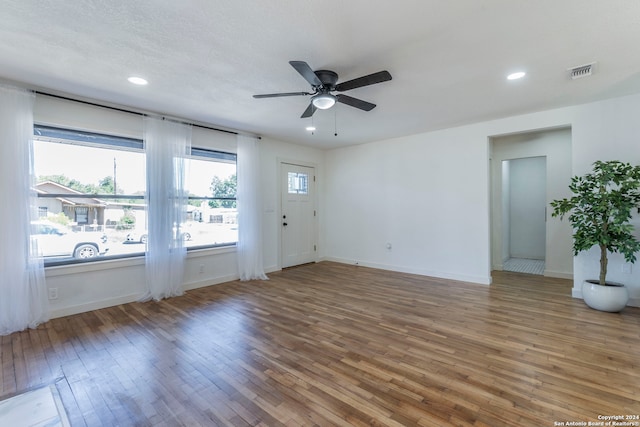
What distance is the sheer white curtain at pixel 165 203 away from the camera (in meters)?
3.97

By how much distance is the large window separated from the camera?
3.35 meters

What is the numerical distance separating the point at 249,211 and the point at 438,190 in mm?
3472

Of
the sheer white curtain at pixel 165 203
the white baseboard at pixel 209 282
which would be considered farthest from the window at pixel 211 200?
the white baseboard at pixel 209 282

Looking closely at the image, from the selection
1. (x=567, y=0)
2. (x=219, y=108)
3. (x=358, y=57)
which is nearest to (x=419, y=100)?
(x=358, y=57)

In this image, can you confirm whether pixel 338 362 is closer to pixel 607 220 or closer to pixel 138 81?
pixel 138 81

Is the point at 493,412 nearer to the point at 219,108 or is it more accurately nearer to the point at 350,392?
the point at 350,392

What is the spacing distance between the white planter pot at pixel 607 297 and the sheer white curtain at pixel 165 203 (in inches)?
216

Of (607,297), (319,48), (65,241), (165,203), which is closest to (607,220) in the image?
(607,297)

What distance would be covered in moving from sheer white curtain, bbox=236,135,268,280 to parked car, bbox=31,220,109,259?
1974 mm

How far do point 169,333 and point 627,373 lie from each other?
4.01 meters

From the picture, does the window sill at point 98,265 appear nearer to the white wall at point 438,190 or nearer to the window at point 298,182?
the window at point 298,182

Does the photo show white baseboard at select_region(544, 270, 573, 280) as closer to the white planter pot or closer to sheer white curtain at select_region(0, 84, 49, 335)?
the white planter pot

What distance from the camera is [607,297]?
3287mm

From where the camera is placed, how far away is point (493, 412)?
175 cm
